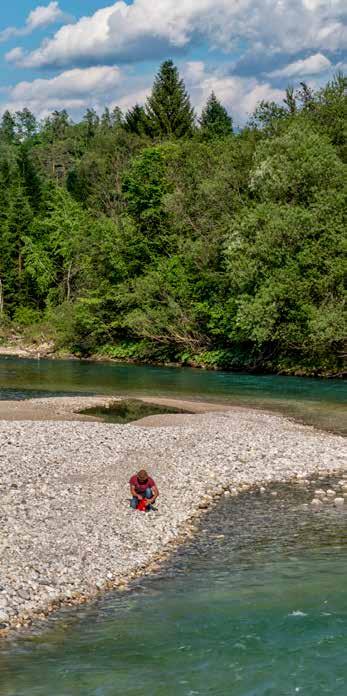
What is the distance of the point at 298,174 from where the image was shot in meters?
53.7

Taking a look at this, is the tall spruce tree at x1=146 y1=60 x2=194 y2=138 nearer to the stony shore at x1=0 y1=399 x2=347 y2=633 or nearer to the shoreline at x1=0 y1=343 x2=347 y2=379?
the shoreline at x1=0 y1=343 x2=347 y2=379

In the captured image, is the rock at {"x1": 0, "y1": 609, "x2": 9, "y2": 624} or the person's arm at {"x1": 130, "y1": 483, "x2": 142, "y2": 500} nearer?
the rock at {"x1": 0, "y1": 609, "x2": 9, "y2": 624}

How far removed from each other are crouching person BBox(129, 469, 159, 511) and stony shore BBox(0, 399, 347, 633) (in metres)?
0.32

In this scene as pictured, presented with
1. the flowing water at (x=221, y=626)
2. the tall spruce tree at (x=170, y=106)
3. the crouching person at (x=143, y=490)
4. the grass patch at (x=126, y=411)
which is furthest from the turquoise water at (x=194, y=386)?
the tall spruce tree at (x=170, y=106)

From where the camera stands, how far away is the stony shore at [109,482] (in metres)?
15.7

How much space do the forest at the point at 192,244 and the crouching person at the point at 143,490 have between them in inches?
1252

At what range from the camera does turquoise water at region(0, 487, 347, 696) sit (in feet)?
37.9

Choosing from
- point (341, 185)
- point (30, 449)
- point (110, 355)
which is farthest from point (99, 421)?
point (110, 355)

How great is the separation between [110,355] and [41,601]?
59.4 meters

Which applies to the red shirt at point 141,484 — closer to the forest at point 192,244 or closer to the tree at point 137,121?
the forest at point 192,244

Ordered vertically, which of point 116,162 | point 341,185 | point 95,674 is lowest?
point 95,674

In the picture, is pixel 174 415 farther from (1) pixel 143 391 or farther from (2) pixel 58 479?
(2) pixel 58 479

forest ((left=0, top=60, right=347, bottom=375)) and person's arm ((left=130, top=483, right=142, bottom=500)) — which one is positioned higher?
forest ((left=0, top=60, right=347, bottom=375))

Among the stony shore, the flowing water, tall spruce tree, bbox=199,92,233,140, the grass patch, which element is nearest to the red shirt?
the stony shore
